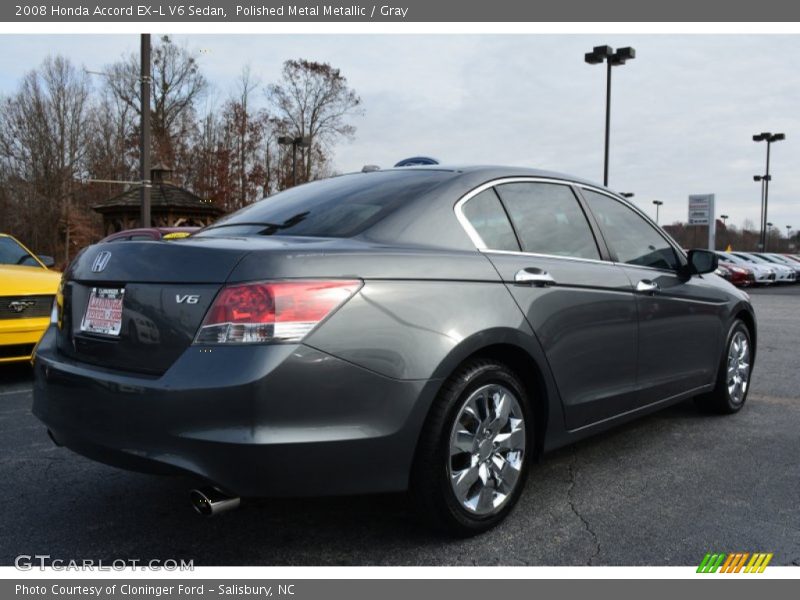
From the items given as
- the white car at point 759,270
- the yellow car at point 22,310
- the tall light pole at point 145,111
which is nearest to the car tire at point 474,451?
the yellow car at point 22,310

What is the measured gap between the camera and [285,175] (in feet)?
146

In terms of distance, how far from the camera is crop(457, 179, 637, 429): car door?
10.5 feet

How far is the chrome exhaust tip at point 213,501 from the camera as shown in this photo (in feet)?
7.91

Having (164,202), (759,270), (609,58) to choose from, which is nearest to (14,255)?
(164,202)

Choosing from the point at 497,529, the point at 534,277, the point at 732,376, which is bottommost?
the point at 497,529

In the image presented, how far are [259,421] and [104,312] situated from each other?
85 centimetres

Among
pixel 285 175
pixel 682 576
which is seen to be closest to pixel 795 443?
pixel 682 576

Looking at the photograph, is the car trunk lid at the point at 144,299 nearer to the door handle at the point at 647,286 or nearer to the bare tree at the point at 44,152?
the door handle at the point at 647,286

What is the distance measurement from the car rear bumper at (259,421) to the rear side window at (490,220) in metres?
0.85

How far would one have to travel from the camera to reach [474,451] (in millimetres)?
2908

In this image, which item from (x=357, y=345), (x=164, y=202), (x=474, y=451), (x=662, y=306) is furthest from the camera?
(x=164, y=202)

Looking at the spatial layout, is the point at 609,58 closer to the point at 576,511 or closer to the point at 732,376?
the point at 732,376

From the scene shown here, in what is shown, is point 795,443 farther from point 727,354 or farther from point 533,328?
point 533,328

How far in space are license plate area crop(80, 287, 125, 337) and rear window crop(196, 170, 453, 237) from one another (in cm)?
57
